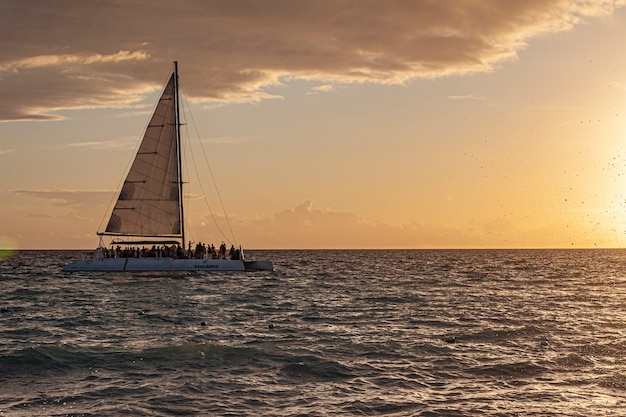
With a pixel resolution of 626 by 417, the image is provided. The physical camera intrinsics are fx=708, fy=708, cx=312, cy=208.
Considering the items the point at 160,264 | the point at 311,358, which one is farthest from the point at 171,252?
the point at 311,358

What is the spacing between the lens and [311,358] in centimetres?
2606

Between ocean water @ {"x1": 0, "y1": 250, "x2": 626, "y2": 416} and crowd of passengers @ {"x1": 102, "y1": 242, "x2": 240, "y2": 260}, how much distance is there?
2661 cm

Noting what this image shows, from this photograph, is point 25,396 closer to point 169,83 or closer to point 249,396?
point 249,396

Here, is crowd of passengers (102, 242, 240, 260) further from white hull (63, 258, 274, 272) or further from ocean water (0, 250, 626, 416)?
ocean water (0, 250, 626, 416)

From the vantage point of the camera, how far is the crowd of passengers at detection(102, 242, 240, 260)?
76.5 metres

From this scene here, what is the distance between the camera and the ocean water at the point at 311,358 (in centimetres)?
1966

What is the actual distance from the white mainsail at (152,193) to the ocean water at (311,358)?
2847cm

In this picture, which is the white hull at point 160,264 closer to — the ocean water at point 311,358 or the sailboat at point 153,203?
the sailboat at point 153,203

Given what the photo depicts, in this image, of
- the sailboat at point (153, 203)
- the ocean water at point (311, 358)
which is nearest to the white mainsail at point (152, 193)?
the sailboat at point (153, 203)

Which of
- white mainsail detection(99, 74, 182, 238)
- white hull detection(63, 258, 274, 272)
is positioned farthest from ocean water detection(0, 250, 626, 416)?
white mainsail detection(99, 74, 182, 238)

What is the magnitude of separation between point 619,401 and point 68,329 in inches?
984

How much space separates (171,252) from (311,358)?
173 ft

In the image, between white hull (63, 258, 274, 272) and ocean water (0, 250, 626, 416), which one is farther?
white hull (63, 258, 274, 272)

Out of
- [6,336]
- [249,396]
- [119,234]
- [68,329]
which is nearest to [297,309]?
[68,329]
